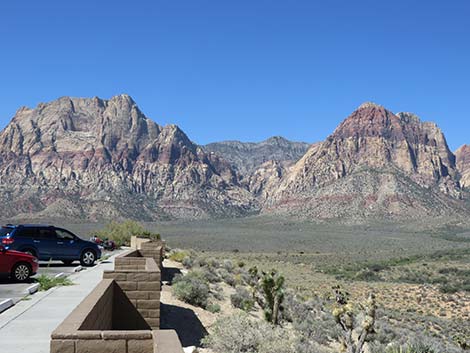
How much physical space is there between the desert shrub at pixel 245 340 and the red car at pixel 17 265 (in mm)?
6918

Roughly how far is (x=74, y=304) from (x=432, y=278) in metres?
50.6

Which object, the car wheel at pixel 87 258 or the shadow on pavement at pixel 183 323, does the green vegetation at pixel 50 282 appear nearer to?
the shadow on pavement at pixel 183 323

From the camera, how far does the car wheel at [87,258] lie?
25055mm

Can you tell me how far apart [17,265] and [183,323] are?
563 centimetres

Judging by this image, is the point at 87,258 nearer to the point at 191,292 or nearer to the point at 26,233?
the point at 26,233

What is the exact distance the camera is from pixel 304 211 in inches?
7667

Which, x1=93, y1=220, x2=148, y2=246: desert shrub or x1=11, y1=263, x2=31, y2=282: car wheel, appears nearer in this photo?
x1=11, y1=263, x2=31, y2=282: car wheel

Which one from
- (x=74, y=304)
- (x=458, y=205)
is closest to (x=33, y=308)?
(x=74, y=304)

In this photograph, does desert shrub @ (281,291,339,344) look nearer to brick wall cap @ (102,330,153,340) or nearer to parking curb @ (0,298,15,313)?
parking curb @ (0,298,15,313)

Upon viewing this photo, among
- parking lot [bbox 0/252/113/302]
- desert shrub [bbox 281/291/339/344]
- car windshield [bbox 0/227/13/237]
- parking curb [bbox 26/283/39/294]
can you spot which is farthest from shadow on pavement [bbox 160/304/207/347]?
car windshield [bbox 0/227/13/237]

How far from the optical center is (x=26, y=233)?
22.9m

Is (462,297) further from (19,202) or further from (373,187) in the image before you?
(19,202)

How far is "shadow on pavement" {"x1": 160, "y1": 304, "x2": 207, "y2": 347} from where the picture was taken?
54.6 ft

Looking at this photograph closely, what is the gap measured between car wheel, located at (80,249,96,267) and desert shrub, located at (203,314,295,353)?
12.5 m
